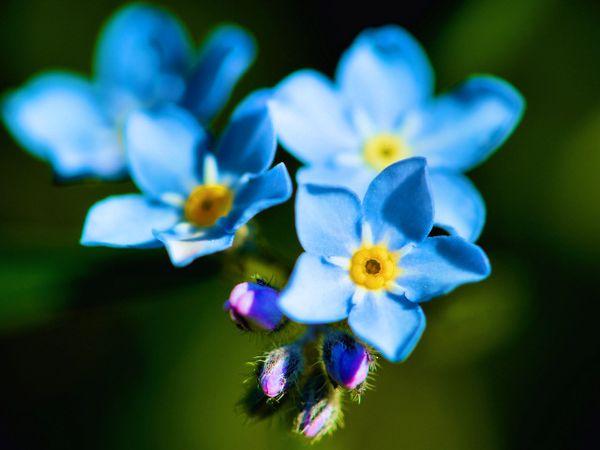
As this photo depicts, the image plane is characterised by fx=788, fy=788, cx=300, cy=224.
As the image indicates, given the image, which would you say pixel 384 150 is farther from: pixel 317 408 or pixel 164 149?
pixel 317 408

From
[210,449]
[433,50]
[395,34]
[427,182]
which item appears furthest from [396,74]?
[210,449]

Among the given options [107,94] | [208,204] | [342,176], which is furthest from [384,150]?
[107,94]

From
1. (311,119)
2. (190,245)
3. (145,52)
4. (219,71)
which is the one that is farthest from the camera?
(145,52)

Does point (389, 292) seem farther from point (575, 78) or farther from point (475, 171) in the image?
point (575, 78)

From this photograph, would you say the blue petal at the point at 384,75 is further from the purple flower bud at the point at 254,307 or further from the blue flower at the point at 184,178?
the purple flower bud at the point at 254,307

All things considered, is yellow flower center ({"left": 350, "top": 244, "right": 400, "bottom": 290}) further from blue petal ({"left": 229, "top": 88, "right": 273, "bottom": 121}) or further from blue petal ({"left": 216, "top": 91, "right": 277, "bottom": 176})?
blue petal ({"left": 229, "top": 88, "right": 273, "bottom": 121})

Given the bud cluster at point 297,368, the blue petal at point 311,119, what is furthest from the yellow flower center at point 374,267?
the blue petal at point 311,119

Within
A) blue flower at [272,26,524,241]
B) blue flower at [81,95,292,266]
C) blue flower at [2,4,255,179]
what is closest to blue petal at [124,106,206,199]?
blue flower at [81,95,292,266]
